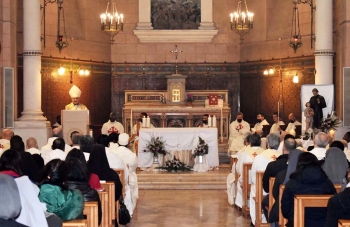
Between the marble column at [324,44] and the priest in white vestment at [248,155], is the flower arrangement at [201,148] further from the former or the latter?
the priest in white vestment at [248,155]

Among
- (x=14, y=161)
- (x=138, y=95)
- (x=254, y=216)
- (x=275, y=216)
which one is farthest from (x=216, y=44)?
(x=14, y=161)

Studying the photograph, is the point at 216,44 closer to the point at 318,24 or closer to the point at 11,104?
the point at 318,24

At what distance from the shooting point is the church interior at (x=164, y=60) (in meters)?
18.2

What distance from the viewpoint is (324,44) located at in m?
18.5

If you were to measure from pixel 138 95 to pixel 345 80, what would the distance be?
22.3ft

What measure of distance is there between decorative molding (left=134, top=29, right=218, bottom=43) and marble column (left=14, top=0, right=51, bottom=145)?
19.3 feet

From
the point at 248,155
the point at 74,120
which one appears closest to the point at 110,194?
the point at 248,155

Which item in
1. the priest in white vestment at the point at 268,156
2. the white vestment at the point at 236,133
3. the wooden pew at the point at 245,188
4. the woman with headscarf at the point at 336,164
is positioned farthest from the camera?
the white vestment at the point at 236,133

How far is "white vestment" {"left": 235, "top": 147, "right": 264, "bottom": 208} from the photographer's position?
1171cm

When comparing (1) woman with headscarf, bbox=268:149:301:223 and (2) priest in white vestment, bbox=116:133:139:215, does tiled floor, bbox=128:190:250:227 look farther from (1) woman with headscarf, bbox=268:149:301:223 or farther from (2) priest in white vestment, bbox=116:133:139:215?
(1) woman with headscarf, bbox=268:149:301:223

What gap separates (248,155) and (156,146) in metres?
5.40

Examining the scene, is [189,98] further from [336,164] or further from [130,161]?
[336,164]

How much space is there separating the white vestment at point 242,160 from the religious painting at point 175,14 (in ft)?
39.1

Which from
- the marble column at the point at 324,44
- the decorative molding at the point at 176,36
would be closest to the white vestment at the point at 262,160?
the marble column at the point at 324,44
